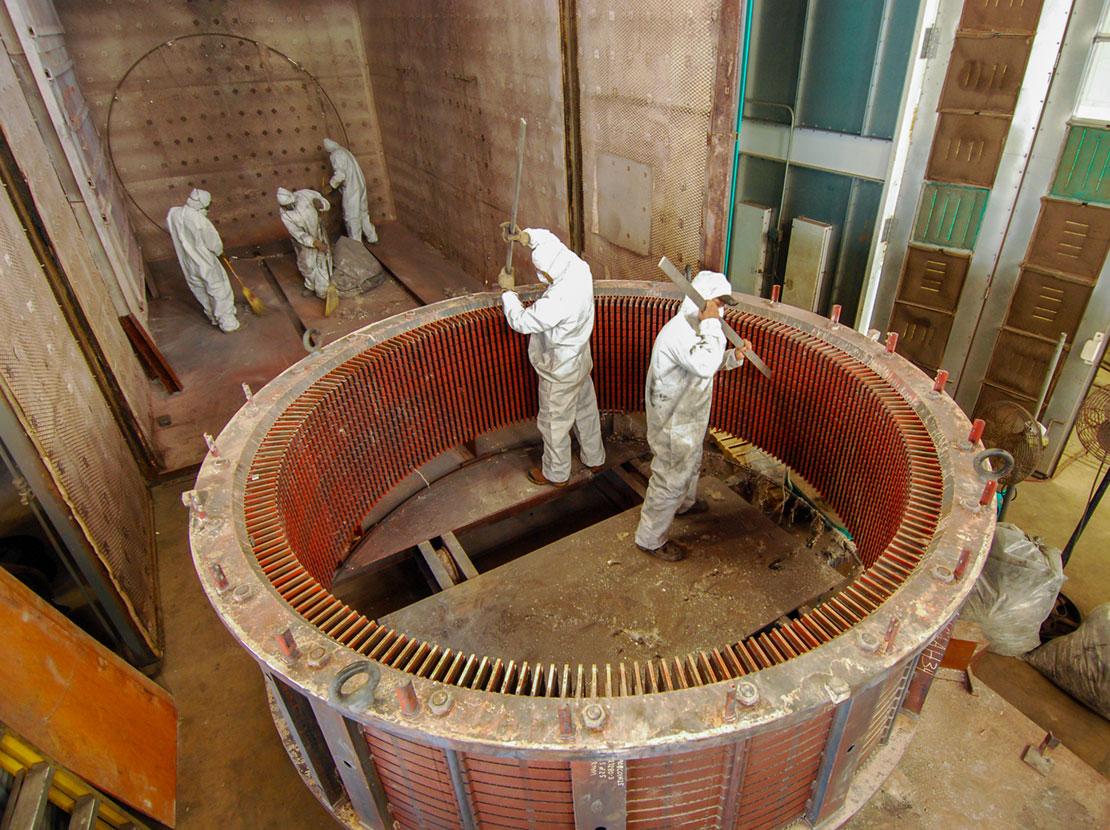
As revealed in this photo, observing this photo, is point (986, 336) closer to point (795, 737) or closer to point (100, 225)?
point (795, 737)

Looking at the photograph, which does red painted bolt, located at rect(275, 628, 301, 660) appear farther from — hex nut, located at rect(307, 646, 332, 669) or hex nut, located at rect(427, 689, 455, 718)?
hex nut, located at rect(427, 689, 455, 718)

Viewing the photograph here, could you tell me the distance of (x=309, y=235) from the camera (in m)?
6.35

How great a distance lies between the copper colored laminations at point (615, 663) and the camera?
160 cm

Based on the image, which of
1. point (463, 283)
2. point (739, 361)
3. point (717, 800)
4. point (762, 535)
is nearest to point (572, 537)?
point (762, 535)

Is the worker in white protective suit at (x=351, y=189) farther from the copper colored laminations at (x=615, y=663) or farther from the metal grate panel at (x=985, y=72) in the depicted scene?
the metal grate panel at (x=985, y=72)

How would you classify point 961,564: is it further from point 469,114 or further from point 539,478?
point 469,114

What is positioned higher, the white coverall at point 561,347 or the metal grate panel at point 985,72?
the metal grate panel at point 985,72

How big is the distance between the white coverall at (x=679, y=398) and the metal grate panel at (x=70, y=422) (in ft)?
7.52

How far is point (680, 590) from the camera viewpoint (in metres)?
2.90

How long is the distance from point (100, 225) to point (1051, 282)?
6104 millimetres

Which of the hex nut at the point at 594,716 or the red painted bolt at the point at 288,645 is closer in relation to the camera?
the hex nut at the point at 594,716

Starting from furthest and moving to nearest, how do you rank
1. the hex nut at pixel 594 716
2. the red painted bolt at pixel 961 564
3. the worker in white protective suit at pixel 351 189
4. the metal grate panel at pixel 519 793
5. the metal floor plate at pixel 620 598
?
the worker in white protective suit at pixel 351 189
the metal floor plate at pixel 620 598
the red painted bolt at pixel 961 564
the metal grate panel at pixel 519 793
the hex nut at pixel 594 716

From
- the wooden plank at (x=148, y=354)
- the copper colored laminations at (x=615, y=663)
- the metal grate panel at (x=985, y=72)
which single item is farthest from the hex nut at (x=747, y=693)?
the wooden plank at (x=148, y=354)

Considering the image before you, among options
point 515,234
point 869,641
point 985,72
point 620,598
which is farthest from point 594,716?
point 985,72
